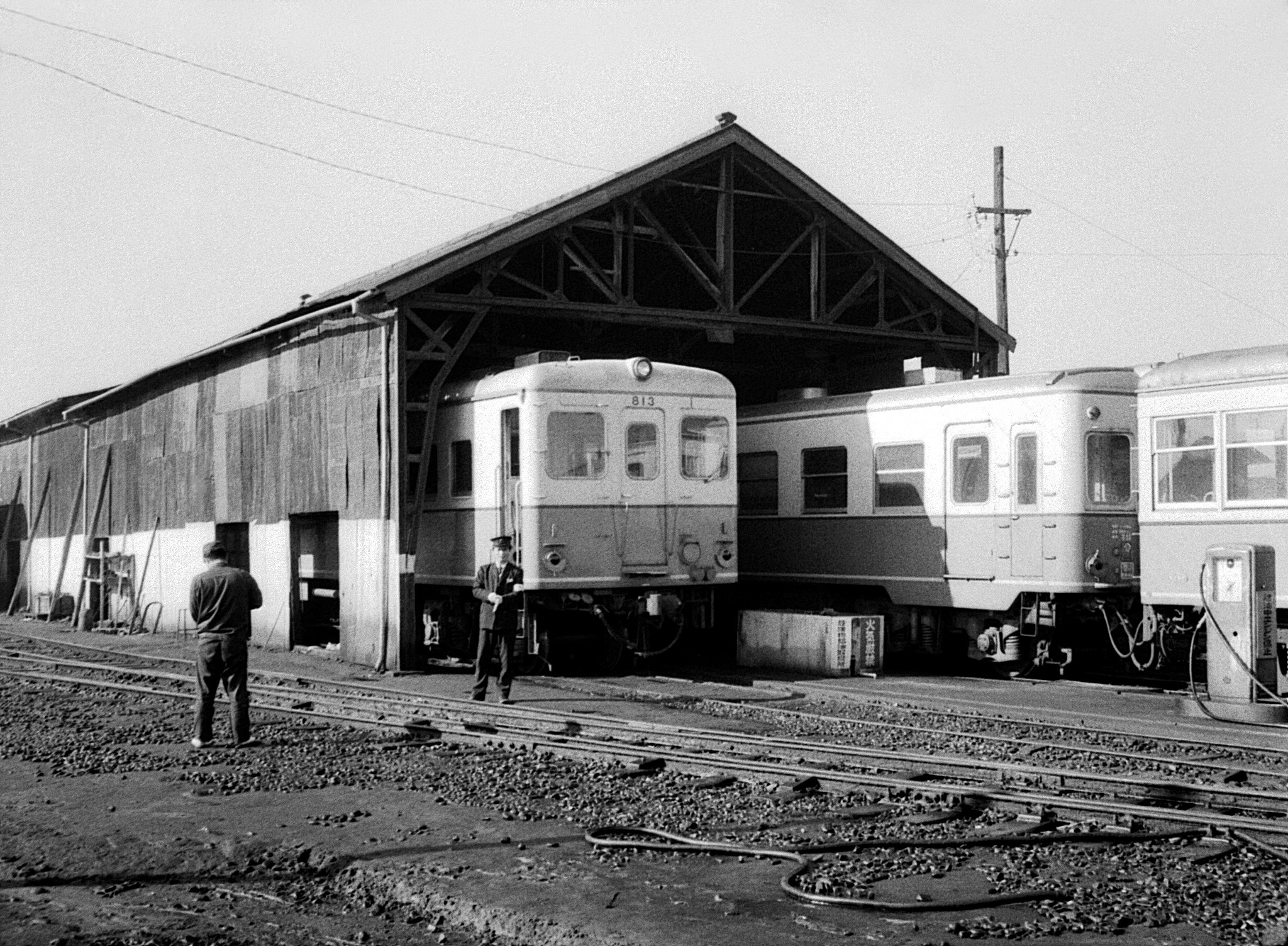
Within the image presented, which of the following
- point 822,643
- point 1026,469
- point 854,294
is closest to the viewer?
point 1026,469

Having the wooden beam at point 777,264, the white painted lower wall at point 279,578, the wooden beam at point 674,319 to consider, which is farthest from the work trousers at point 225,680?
the wooden beam at point 777,264

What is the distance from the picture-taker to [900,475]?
19.0 meters

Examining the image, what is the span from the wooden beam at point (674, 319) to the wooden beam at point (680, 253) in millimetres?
316

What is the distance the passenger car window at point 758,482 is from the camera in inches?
824

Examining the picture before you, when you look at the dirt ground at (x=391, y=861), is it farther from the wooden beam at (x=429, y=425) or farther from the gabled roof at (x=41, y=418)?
the gabled roof at (x=41, y=418)

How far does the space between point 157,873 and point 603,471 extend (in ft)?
33.6

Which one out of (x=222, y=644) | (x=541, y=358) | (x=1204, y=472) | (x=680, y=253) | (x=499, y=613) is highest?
(x=680, y=253)

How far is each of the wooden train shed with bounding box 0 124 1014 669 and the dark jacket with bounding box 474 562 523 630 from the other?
3.41m

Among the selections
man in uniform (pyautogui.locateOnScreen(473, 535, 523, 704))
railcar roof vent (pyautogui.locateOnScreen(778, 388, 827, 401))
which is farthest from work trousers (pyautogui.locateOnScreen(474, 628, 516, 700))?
railcar roof vent (pyautogui.locateOnScreen(778, 388, 827, 401))

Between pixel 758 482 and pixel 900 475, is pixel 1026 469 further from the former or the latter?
pixel 758 482

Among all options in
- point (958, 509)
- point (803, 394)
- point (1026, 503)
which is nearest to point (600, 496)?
point (958, 509)

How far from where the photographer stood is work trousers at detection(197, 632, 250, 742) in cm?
Result: 1201

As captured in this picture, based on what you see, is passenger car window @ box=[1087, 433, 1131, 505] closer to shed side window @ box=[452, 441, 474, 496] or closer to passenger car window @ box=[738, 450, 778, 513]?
passenger car window @ box=[738, 450, 778, 513]

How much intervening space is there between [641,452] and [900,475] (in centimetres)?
355
